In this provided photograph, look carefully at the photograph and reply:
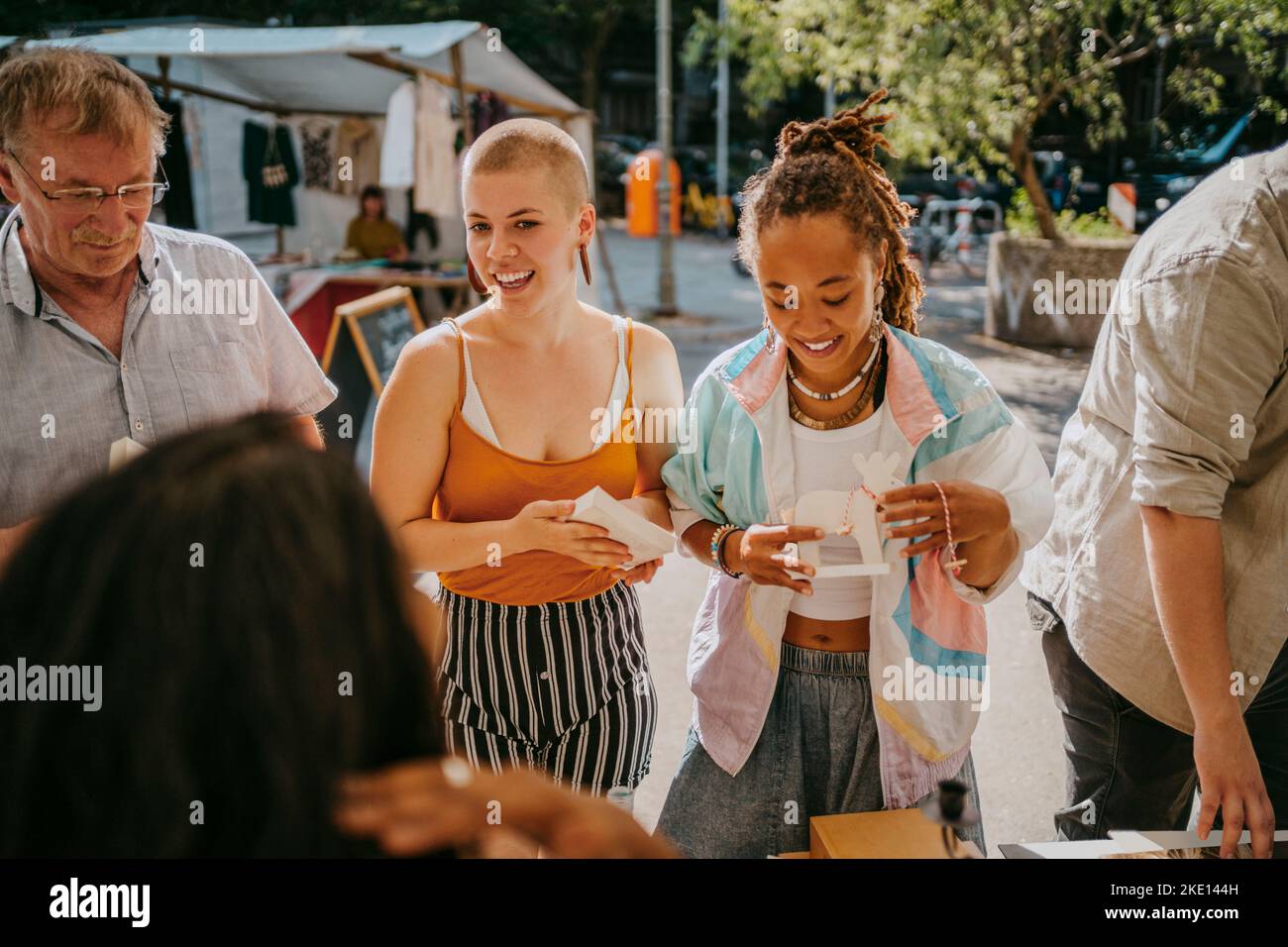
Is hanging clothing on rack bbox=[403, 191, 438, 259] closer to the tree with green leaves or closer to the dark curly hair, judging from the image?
the tree with green leaves

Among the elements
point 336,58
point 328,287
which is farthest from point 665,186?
point 336,58

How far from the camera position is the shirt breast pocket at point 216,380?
1951mm

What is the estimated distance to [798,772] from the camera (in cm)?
183

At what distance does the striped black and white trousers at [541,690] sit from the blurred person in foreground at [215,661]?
1082 millimetres

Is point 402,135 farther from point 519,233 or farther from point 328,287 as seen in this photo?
point 519,233

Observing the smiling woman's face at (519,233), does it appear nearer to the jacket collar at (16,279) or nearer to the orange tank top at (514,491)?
the orange tank top at (514,491)

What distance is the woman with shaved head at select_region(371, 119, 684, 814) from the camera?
6.14ft

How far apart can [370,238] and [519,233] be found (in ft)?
26.7

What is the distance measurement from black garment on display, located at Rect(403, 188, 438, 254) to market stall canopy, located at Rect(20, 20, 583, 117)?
3.49 ft

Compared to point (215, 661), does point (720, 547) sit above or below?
below

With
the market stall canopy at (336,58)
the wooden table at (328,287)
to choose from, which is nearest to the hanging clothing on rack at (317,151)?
the market stall canopy at (336,58)
